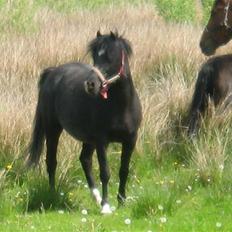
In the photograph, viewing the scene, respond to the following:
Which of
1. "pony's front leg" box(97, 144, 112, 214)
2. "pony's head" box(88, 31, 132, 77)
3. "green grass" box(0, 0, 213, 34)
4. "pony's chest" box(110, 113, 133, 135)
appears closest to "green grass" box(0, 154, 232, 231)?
"pony's front leg" box(97, 144, 112, 214)

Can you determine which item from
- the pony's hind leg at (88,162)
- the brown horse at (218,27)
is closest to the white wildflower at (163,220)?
the pony's hind leg at (88,162)

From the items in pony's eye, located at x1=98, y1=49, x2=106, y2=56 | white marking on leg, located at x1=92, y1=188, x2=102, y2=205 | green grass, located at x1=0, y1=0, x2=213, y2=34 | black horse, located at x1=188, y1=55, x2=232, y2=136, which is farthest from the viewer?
green grass, located at x1=0, y1=0, x2=213, y2=34

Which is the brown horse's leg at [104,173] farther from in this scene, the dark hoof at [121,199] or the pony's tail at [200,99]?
the pony's tail at [200,99]

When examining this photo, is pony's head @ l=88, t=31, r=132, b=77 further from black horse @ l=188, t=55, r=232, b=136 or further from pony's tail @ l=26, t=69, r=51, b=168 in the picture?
black horse @ l=188, t=55, r=232, b=136

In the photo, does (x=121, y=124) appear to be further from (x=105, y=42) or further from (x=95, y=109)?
(x=105, y=42)

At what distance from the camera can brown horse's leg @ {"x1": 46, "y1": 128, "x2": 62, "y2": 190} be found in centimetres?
820

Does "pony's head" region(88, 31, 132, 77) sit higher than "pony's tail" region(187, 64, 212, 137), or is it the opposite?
"pony's head" region(88, 31, 132, 77)

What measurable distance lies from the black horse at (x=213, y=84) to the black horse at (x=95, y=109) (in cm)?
215

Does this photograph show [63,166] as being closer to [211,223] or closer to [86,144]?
[86,144]

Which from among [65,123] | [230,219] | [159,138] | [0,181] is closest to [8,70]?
[159,138]

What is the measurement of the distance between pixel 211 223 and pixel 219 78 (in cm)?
386

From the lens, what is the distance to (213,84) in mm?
10203

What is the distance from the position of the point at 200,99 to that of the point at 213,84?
0.32 meters

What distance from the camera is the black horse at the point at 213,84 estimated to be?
394 inches
